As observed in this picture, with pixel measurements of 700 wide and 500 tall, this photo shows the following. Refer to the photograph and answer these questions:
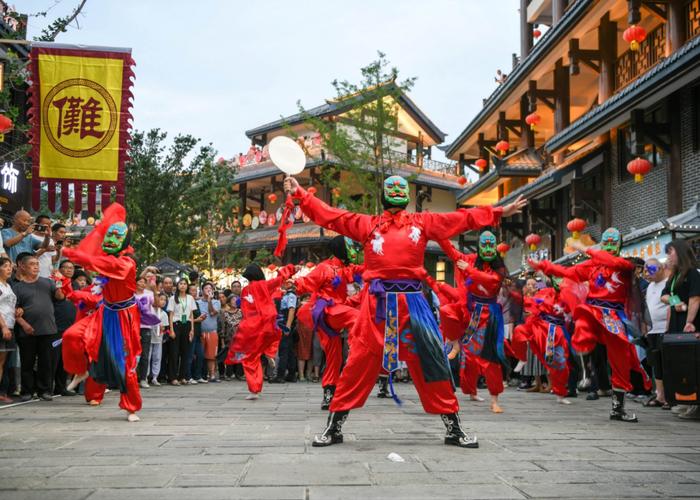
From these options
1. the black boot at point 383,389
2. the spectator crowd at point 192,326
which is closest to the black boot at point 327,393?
the black boot at point 383,389

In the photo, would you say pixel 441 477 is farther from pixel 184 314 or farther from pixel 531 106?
pixel 531 106

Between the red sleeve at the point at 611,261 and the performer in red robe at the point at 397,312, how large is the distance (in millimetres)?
2148

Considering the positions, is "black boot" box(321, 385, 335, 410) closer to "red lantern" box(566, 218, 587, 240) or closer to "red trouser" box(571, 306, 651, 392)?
"red trouser" box(571, 306, 651, 392)

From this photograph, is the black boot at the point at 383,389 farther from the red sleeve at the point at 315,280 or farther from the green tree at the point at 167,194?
the green tree at the point at 167,194

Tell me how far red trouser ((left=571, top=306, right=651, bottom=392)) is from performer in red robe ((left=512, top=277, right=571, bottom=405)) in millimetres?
1620

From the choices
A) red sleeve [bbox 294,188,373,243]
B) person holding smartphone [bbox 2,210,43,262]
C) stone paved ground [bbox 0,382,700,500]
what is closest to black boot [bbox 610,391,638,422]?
stone paved ground [bbox 0,382,700,500]

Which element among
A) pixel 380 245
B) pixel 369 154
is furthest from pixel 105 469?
pixel 369 154

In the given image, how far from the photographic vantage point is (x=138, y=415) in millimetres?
8039

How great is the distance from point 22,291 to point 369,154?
53.5 ft

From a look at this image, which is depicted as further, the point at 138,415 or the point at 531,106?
the point at 531,106

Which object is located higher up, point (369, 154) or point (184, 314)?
point (369, 154)

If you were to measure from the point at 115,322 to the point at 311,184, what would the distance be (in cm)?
2869

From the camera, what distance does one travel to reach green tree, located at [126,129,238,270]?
20.8m

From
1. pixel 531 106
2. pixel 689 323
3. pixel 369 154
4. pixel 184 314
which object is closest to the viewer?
pixel 689 323
